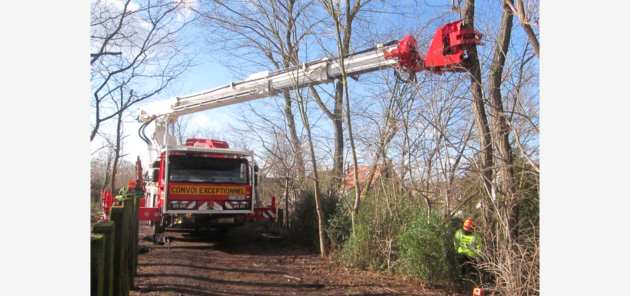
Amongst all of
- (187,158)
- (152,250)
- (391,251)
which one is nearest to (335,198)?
(391,251)

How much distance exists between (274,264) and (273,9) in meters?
5.41

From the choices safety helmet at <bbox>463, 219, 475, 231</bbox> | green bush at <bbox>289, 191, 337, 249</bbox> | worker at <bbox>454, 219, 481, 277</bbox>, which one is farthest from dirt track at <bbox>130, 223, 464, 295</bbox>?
safety helmet at <bbox>463, 219, 475, 231</bbox>

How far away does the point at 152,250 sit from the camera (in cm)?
973

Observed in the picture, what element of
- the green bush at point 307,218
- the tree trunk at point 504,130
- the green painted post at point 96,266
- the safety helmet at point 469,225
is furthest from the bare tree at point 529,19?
the green bush at point 307,218

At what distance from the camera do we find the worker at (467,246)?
19.8 ft

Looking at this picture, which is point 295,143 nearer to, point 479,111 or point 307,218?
point 307,218

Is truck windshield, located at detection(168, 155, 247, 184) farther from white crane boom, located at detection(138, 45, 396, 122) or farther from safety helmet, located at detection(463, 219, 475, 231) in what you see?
safety helmet, located at detection(463, 219, 475, 231)

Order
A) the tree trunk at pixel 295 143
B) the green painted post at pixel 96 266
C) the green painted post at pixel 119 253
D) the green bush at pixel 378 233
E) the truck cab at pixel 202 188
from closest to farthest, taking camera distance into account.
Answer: the green painted post at pixel 96 266, the green painted post at pixel 119 253, the green bush at pixel 378 233, the truck cab at pixel 202 188, the tree trunk at pixel 295 143

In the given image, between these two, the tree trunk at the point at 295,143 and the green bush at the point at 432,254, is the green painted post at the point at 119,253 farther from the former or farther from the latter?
the tree trunk at the point at 295,143

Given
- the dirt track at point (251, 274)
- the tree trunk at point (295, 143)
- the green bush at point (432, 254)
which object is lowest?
the dirt track at point (251, 274)

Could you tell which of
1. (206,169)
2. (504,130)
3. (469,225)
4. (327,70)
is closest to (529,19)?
(504,130)

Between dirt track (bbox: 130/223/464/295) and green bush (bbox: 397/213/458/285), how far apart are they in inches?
8.8

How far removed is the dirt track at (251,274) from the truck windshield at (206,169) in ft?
5.32

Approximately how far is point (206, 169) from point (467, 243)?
21.1ft
